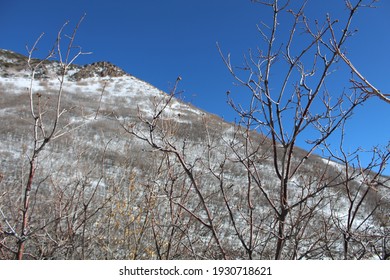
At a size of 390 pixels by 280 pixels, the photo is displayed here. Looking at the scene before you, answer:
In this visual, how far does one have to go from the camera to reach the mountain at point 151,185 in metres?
1.86

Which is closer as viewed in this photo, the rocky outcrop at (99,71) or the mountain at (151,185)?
the mountain at (151,185)

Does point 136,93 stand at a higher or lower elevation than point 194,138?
higher

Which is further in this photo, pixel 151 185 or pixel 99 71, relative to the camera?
pixel 99 71

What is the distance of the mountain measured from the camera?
1860mm

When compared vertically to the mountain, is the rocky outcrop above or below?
above

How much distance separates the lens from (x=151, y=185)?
3.46 metres

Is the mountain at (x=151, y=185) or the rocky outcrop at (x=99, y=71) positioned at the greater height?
the rocky outcrop at (x=99, y=71)

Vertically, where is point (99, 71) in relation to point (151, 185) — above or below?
above

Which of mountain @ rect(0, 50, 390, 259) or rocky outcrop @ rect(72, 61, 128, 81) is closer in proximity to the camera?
mountain @ rect(0, 50, 390, 259)
